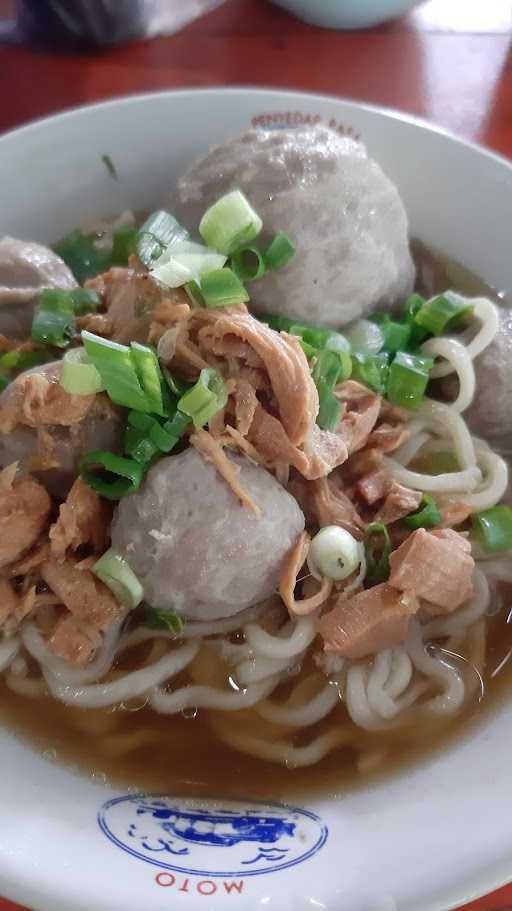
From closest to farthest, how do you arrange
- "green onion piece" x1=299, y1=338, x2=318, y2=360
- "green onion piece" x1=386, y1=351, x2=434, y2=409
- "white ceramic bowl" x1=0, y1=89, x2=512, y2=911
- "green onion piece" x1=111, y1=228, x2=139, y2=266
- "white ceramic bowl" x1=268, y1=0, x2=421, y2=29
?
"white ceramic bowl" x1=0, y1=89, x2=512, y2=911 → "green onion piece" x1=299, y1=338, x2=318, y2=360 → "green onion piece" x1=386, y1=351, x2=434, y2=409 → "green onion piece" x1=111, y1=228, x2=139, y2=266 → "white ceramic bowl" x1=268, y1=0, x2=421, y2=29

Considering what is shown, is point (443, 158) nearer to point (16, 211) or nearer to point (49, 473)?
point (16, 211)

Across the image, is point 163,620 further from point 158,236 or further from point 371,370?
point 158,236

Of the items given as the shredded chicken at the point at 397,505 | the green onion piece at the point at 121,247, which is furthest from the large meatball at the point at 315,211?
the shredded chicken at the point at 397,505

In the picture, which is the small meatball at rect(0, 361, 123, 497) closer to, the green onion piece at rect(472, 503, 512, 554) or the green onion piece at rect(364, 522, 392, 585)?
the green onion piece at rect(364, 522, 392, 585)

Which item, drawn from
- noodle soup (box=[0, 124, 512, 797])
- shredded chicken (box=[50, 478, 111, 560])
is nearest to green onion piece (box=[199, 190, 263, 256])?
noodle soup (box=[0, 124, 512, 797])

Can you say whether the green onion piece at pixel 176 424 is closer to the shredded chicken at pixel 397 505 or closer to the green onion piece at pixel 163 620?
the green onion piece at pixel 163 620

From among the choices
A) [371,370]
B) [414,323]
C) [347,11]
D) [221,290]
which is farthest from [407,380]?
[347,11]
